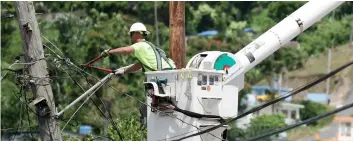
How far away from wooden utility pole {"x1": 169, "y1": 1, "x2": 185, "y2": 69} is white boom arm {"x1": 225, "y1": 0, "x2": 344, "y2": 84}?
86.4 inches

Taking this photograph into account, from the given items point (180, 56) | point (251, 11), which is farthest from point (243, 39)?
point (180, 56)

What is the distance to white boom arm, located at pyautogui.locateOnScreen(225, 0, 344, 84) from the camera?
1254cm

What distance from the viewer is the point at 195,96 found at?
11.1m

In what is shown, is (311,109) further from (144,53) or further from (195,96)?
(195,96)

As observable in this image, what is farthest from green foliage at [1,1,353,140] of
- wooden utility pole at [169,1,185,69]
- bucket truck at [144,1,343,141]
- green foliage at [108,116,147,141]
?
wooden utility pole at [169,1,185,69]

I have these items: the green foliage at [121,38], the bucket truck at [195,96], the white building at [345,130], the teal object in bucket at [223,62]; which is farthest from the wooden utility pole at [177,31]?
the white building at [345,130]

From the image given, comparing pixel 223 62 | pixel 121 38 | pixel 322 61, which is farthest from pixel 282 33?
pixel 322 61

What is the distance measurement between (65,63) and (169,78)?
4.49 ft

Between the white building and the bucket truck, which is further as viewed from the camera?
the white building

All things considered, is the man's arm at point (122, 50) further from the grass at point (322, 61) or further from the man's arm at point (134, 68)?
the grass at point (322, 61)

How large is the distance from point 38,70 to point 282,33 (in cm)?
345

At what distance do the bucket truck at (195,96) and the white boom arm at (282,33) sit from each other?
0.61 metres

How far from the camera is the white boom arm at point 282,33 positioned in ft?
41.1

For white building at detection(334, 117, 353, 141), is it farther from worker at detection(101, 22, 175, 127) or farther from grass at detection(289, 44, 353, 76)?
worker at detection(101, 22, 175, 127)
